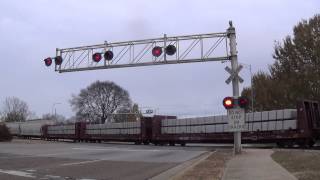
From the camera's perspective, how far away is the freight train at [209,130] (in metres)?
37.1

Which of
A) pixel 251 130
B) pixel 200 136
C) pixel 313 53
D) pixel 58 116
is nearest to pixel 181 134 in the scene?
pixel 200 136

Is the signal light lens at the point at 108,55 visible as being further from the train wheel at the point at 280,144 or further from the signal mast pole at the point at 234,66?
the train wheel at the point at 280,144

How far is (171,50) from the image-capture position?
95.5 feet

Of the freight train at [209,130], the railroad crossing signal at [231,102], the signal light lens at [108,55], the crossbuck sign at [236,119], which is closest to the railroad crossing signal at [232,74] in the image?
the railroad crossing signal at [231,102]

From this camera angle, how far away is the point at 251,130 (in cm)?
4244

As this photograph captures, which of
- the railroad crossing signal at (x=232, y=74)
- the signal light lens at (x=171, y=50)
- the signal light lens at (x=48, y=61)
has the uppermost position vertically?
the signal light lens at (x=171, y=50)

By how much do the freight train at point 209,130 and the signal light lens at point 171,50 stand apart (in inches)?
463

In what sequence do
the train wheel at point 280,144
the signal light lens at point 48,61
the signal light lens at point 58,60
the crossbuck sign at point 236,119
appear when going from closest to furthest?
the crossbuck sign at point 236,119
the signal light lens at point 48,61
the signal light lens at point 58,60
the train wheel at point 280,144

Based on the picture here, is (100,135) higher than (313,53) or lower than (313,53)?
lower

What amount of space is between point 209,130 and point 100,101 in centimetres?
7741

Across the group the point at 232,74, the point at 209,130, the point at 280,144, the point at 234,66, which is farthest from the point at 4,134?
the point at 232,74

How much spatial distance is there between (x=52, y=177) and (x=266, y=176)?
6.53 metres

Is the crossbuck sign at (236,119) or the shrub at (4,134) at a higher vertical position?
the crossbuck sign at (236,119)

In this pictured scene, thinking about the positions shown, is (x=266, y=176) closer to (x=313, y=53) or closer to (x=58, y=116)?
(x=313, y=53)
